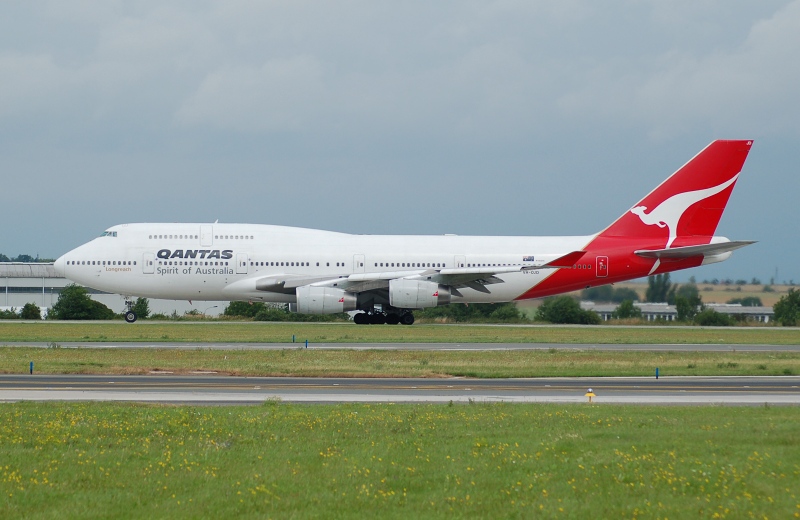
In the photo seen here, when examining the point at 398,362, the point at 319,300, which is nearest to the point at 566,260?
the point at 319,300

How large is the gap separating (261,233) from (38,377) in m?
24.9

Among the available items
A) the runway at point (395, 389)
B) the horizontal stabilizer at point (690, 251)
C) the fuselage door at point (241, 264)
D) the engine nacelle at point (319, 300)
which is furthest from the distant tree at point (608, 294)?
the runway at point (395, 389)

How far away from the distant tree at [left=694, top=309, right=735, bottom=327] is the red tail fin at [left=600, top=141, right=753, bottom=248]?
7.36 metres

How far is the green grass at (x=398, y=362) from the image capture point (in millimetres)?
23891

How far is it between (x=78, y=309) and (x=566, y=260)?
2946 cm

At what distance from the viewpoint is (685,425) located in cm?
1380

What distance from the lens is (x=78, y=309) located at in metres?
54.8

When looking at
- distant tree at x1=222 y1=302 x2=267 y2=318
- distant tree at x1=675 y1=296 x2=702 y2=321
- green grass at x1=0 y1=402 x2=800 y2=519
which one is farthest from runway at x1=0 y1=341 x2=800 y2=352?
distant tree at x1=222 y1=302 x2=267 y2=318

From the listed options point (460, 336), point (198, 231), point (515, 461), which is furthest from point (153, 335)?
point (515, 461)

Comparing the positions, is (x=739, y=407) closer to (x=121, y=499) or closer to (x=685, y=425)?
(x=685, y=425)

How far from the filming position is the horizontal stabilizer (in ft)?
144

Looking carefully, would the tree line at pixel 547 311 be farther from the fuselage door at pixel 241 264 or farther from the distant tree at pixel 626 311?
the fuselage door at pixel 241 264

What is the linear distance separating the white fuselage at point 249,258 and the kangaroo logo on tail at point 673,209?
340cm

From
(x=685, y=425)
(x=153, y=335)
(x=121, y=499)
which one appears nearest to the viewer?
(x=121, y=499)
